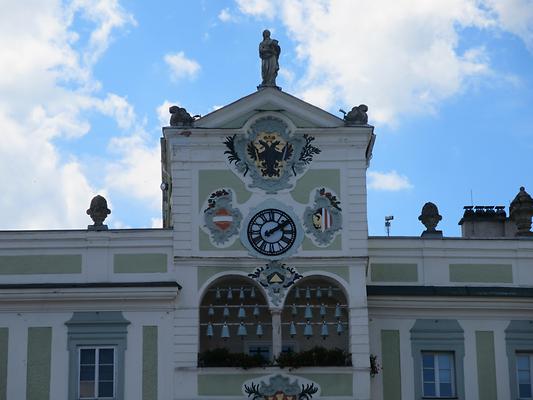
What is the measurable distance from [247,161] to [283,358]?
200 inches

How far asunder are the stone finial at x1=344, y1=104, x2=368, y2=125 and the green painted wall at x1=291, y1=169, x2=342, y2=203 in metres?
1.32

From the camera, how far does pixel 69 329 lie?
36.5 meters

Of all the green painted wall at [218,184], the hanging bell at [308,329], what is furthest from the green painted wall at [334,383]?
the green painted wall at [218,184]

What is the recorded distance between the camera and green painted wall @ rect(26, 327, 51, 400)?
36.1 meters

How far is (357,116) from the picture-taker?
37.9 m

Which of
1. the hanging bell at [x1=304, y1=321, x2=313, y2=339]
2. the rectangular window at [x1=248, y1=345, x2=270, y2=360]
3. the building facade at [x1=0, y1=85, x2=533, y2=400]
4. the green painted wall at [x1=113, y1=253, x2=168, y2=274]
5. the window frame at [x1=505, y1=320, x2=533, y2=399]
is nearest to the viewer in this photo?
the building facade at [x1=0, y1=85, x2=533, y2=400]

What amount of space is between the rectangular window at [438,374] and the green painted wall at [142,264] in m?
7.01

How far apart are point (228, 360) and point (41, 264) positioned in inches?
210

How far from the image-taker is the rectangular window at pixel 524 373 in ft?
123

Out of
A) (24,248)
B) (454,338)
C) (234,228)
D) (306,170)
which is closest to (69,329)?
(24,248)

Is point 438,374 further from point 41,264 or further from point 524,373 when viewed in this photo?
point 41,264

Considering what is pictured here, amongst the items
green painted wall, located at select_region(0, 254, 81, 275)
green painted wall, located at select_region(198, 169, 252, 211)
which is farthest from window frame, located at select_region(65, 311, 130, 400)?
green painted wall, located at select_region(198, 169, 252, 211)

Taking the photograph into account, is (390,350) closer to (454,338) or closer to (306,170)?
(454,338)

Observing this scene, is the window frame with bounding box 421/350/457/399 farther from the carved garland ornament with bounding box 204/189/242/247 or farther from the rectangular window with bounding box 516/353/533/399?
the carved garland ornament with bounding box 204/189/242/247
